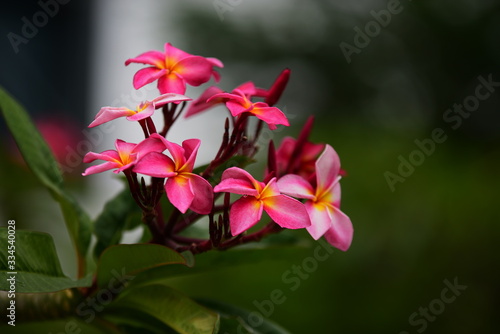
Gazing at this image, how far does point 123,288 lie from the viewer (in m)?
0.64

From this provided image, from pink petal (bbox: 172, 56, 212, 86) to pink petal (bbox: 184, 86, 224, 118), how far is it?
15 millimetres

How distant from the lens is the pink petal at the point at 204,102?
631 mm

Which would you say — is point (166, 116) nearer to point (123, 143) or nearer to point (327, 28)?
point (123, 143)

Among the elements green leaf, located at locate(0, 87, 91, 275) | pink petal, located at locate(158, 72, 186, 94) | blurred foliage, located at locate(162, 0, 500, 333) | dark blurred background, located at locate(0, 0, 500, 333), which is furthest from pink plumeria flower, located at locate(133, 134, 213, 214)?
blurred foliage, located at locate(162, 0, 500, 333)

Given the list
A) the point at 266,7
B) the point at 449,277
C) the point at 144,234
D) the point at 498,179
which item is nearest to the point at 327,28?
the point at 266,7

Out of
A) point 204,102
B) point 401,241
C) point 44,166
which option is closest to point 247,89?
point 204,102

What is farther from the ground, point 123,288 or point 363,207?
point 123,288

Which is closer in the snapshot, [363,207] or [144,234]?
[144,234]

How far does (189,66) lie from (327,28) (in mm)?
3984

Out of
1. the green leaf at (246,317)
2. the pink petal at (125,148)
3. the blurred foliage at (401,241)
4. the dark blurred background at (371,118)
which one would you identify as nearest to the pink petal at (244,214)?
the pink petal at (125,148)

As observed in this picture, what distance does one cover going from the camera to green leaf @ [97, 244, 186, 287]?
56cm

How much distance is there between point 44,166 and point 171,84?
0.20 m

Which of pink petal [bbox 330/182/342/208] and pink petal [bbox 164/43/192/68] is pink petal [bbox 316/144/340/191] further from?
pink petal [bbox 164/43/192/68]

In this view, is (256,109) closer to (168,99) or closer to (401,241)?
(168,99)
